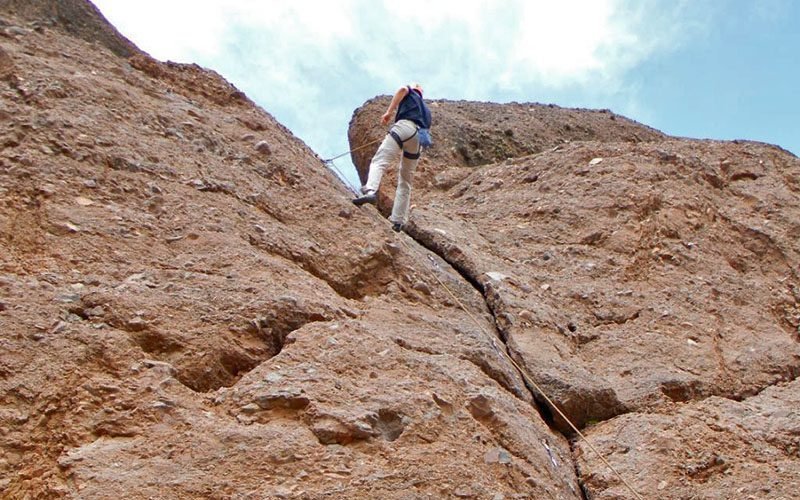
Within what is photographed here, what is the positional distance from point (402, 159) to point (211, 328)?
4.01 meters

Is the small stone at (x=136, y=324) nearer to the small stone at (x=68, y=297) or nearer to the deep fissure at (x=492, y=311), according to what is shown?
the small stone at (x=68, y=297)

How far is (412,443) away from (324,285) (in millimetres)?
2060

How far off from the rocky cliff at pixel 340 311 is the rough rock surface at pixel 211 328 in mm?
22

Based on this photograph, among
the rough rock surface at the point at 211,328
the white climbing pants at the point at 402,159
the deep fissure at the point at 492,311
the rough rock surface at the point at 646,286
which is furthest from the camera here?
the white climbing pants at the point at 402,159

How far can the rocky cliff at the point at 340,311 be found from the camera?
20.8ft

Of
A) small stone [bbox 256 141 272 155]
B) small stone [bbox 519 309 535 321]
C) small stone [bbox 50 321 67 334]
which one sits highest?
small stone [bbox 256 141 272 155]

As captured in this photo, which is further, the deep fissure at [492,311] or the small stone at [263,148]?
the small stone at [263,148]

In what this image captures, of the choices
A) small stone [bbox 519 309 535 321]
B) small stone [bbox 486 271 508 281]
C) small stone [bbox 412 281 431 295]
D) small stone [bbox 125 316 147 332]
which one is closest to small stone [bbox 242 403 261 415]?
small stone [bbox 125 316 147 332]

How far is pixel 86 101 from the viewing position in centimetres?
931

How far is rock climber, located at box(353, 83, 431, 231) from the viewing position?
10.5 meters

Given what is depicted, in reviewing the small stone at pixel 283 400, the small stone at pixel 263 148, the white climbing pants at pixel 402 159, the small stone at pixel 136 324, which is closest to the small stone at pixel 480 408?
the small stone at pixel 283 400

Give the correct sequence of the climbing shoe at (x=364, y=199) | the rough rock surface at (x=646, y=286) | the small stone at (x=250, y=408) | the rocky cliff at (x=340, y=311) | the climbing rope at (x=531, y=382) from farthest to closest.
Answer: the climbing shoe at (x=364, y=199) < the rough rock surface at (x=646, y=286) < the climbing rope at (x=531, y=382) < the small stone at (x=250, y=408) < the rocky cliff at (x=340, y=311)

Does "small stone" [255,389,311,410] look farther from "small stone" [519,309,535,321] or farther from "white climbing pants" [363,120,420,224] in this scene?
"white climbing pants" [363,120,420,224]

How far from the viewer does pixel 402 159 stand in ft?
35.2
